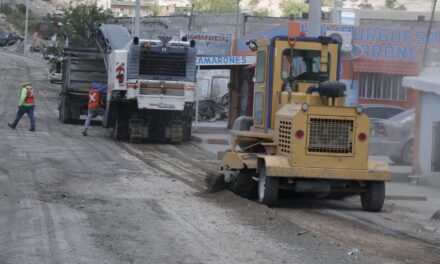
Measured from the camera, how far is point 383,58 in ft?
110

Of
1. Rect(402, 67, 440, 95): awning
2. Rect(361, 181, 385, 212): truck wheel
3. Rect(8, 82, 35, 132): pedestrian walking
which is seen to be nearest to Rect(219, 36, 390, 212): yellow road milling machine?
Rect(361, 181, 385, 212): truck wheel

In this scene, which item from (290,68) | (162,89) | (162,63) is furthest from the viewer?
(162,63)

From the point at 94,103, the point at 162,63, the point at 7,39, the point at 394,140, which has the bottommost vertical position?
the point at 394,140

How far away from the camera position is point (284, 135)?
12258mm

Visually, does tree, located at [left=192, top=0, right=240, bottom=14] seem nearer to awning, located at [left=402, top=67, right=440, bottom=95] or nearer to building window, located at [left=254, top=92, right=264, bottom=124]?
awning, located at [left=402, top=67, right=440, bottom=95]

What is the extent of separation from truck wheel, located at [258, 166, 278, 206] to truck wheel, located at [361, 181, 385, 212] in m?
1.54

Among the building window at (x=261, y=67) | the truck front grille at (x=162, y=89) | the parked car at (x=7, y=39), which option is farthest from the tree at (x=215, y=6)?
the building window at (x=261, y=67)

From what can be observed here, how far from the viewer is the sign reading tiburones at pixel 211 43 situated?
31.9 meters

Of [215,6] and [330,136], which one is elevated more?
[215,6]

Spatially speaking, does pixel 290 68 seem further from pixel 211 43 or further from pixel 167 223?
pixel 211 43

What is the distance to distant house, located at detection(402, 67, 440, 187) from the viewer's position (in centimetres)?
1781

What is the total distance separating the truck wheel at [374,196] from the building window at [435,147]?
18.4ft

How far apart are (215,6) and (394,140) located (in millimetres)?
65493

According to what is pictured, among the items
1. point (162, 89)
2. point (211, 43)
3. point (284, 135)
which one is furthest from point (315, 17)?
point (211, 43)
